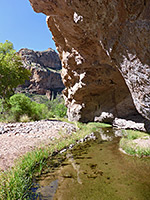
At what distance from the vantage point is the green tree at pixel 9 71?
16516 mm

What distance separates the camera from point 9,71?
55.8ft

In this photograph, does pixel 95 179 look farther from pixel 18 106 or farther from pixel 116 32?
pixel 18 106

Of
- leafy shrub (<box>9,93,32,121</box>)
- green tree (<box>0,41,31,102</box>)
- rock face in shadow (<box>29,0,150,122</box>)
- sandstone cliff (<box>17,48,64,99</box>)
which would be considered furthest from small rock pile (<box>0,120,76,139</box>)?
sandstone cliff (<box>17,48,64,99</box>)

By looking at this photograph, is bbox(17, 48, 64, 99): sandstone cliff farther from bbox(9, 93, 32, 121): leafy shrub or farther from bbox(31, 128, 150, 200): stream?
bbox(31, 128, 150, 200): stream

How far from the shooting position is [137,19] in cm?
415

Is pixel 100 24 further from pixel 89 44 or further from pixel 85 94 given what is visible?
pixel 85 94

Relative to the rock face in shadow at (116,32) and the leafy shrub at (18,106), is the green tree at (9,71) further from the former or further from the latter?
the rock face in shadow at (116,32)

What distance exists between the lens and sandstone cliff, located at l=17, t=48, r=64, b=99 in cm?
7944

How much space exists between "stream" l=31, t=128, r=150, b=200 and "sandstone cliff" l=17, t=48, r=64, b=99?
7654 centimetres

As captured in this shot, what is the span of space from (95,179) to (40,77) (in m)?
80.8

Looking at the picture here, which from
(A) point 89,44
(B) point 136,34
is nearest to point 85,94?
(A) point 89,44

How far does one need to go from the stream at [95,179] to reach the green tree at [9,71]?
14.3m

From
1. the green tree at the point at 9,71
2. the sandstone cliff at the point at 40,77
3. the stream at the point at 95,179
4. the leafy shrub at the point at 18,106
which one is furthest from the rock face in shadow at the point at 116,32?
the sandstone cliff at the point at 40,77

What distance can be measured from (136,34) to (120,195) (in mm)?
4693
